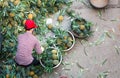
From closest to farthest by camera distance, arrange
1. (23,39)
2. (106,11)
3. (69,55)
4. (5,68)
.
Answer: (23,39)
(5,68)
(69,55)
(106,11)

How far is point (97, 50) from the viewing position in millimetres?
5777

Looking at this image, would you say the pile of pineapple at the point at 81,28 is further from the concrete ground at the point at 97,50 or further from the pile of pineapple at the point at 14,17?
the pile of pineapple at the point at 14,17

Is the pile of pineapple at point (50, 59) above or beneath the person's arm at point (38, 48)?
beneath

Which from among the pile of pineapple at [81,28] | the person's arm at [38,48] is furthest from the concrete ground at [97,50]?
the person's arm at [38,48]

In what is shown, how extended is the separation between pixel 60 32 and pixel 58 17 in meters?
0.30

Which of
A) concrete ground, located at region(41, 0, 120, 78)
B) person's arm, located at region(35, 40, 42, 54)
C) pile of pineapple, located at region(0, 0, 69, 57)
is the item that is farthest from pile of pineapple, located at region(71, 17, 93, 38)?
person's arm, located at region(35, 40, 42, 54)

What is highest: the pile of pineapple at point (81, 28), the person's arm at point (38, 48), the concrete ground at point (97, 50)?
the person's arm at point (38, 48)

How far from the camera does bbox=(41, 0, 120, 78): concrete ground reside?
5586mm

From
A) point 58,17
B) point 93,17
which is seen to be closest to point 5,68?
point 58,17

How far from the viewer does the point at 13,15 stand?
5480 mm

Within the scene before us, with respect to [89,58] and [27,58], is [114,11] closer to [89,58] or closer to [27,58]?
[89,58]

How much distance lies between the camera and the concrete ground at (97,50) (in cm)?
559

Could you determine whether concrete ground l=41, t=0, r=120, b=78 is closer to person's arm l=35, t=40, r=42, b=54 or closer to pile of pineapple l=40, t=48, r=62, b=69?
pile of pineapple l=40, t=48, r=62, b=69

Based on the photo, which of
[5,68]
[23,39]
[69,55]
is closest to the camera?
[23,39]
